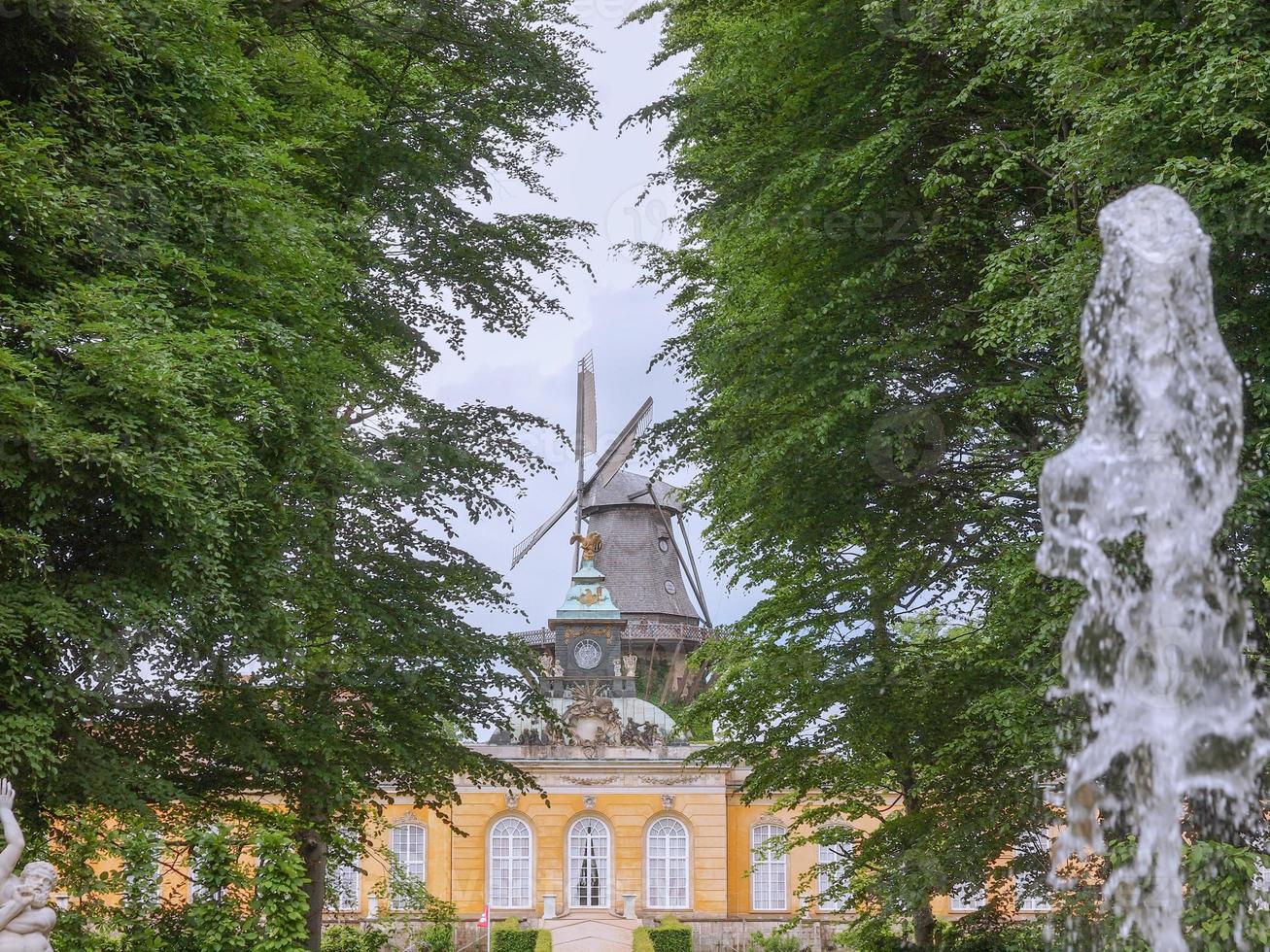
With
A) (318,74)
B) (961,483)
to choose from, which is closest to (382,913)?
(961,483)

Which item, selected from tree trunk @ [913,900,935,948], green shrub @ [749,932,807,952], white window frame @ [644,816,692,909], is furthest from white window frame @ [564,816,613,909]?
tree trunk @ [913,900,935,948]

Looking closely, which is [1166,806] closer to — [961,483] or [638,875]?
[961,483]

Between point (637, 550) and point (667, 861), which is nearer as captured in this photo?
point (667, 861)

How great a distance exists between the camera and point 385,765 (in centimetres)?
1777

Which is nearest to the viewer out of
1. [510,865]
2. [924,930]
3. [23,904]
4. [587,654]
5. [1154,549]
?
[23,904]

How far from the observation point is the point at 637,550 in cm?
5225

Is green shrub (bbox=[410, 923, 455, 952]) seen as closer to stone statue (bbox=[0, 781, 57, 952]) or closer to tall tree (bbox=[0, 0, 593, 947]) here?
tall tree (bbox=[0, 0, 593, 947])

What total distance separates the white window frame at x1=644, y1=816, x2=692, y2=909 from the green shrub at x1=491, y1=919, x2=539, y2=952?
170 inches

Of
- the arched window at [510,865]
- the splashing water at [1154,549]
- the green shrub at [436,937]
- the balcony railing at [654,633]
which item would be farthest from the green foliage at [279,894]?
the balcony railing at [654,633]

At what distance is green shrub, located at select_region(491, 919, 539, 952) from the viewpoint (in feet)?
112

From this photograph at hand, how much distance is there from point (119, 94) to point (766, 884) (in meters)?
29.5

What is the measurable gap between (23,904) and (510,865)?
2868 centimetres

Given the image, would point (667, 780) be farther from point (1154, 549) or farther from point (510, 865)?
point (1154, 549)

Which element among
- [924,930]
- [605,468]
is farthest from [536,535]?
[924,930]
